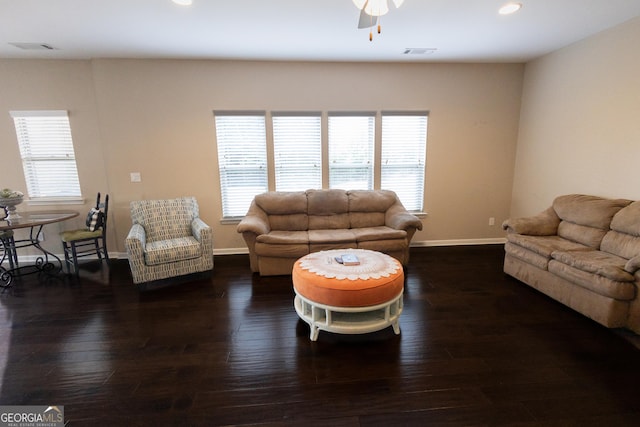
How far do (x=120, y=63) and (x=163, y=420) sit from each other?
4235mm

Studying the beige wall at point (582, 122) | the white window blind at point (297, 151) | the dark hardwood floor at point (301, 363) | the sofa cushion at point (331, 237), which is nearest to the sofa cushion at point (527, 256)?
the dark hardwood floor at point (301, 363)

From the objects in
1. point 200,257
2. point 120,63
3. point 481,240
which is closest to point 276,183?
point 200,257

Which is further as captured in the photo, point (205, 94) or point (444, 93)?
point (444, 93)

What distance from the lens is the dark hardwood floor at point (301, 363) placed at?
5.52 feet

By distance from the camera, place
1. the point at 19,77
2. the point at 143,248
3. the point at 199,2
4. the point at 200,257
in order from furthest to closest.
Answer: the point at 19,77 → the point at 200,257 → the point at 143,248 → the point at 199,2

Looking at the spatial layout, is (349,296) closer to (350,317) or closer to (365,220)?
(350,317)

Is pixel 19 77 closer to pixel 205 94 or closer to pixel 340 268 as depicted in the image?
pixel 205 94

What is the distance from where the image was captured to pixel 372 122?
14.2 feet

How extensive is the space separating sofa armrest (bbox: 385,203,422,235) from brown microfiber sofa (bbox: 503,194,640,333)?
1034 mm

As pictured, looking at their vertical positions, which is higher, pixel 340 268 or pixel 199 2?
pixel 199 2

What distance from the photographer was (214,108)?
406 cm

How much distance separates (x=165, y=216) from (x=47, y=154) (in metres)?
1.95

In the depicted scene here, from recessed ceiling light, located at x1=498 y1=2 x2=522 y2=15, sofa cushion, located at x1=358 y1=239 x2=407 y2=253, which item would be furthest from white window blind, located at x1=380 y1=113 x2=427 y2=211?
recessed ceiling light, located at x1=498 y1=2 x2=522 y2=15

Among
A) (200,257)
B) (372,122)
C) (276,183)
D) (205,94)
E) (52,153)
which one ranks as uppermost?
(205,94)
